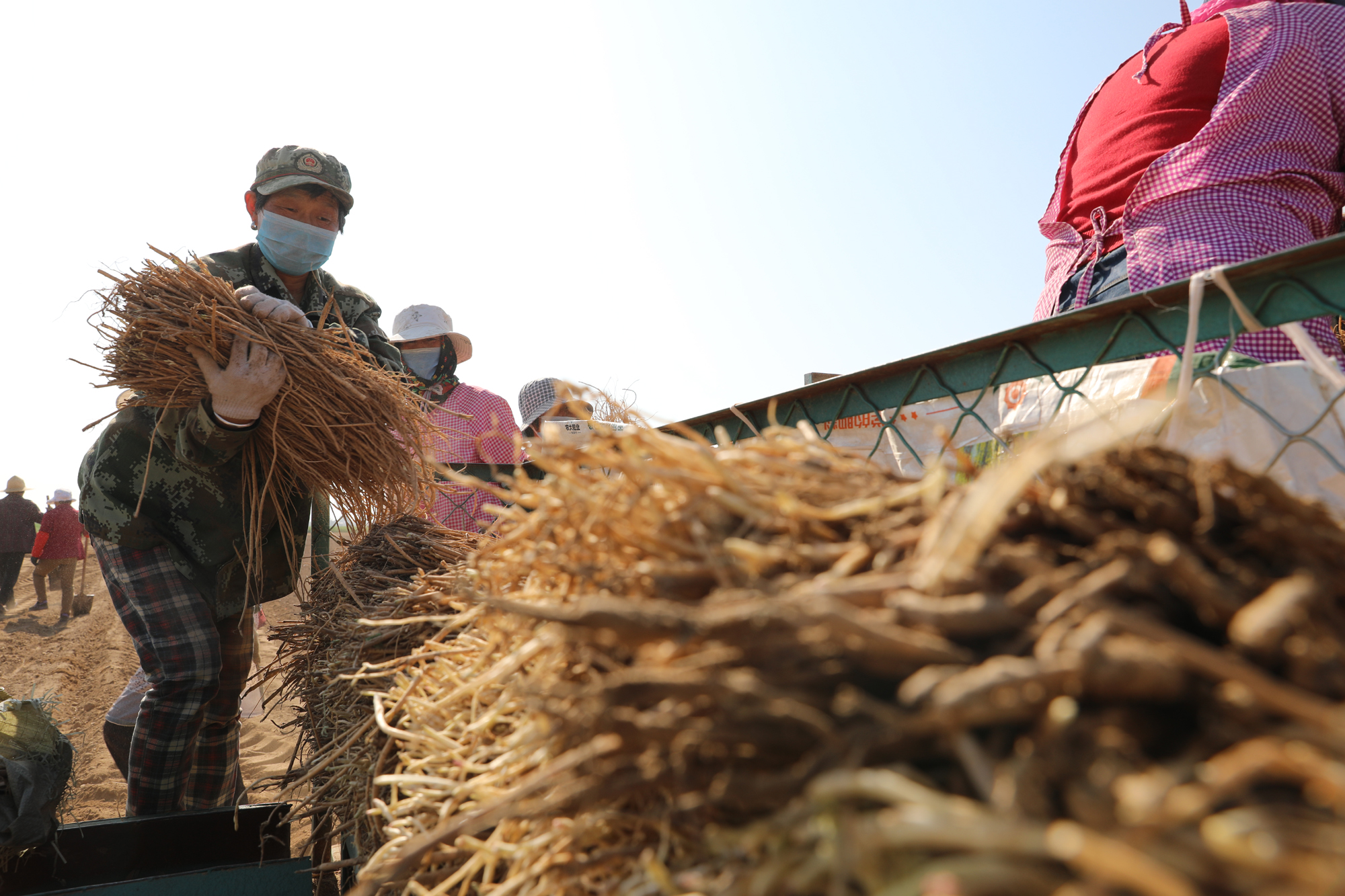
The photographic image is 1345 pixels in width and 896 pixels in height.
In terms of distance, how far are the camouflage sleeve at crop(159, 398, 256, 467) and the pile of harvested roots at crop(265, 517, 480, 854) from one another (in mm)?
553

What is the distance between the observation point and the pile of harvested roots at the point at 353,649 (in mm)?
1478

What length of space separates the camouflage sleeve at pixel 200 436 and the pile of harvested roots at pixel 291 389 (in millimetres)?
60

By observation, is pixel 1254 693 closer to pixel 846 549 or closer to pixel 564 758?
pixel 846 549

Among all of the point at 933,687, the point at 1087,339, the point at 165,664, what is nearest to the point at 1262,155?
the point at 1087,339

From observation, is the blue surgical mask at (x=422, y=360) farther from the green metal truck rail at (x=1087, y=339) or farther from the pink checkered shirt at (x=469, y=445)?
the green metal truck rail at (x=1087, y=339)

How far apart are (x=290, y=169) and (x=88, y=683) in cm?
800

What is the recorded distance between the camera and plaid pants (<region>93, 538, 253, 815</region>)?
8.50 ft

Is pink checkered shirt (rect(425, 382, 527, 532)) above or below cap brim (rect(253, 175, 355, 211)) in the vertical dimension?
below

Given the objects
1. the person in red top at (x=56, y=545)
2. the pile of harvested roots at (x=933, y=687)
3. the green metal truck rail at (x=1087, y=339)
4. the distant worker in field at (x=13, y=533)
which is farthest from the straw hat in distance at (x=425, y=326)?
the distant worker in field at (x=13, y=533)

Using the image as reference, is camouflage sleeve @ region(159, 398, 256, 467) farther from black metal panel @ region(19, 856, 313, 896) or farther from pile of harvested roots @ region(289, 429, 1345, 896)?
pile of harvested roots @ region(289, 429, 1345, 896)

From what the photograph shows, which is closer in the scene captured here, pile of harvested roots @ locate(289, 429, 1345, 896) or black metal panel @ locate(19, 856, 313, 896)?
pile of harvested roots @ locate(289, 429, 1345, 896)

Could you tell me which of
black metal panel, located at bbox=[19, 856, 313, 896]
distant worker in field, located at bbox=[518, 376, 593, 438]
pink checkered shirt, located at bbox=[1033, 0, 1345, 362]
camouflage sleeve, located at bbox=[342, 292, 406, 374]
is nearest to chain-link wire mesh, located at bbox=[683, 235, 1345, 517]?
pink checkered shirt, located at bbox=[1033, 0, 1345, 362]

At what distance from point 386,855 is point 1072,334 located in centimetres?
154

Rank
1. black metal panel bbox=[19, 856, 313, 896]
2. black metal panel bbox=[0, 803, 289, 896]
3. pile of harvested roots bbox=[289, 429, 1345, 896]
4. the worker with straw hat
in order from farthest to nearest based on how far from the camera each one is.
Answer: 1. the worker with straw hat
2. black metal panel bbox=[0, 803, 289, 896]
3. black metal panel bbox=[19, 856, 313, 896]
4. pile of harvested roots bbox=[289, 429, 1345, 896]
